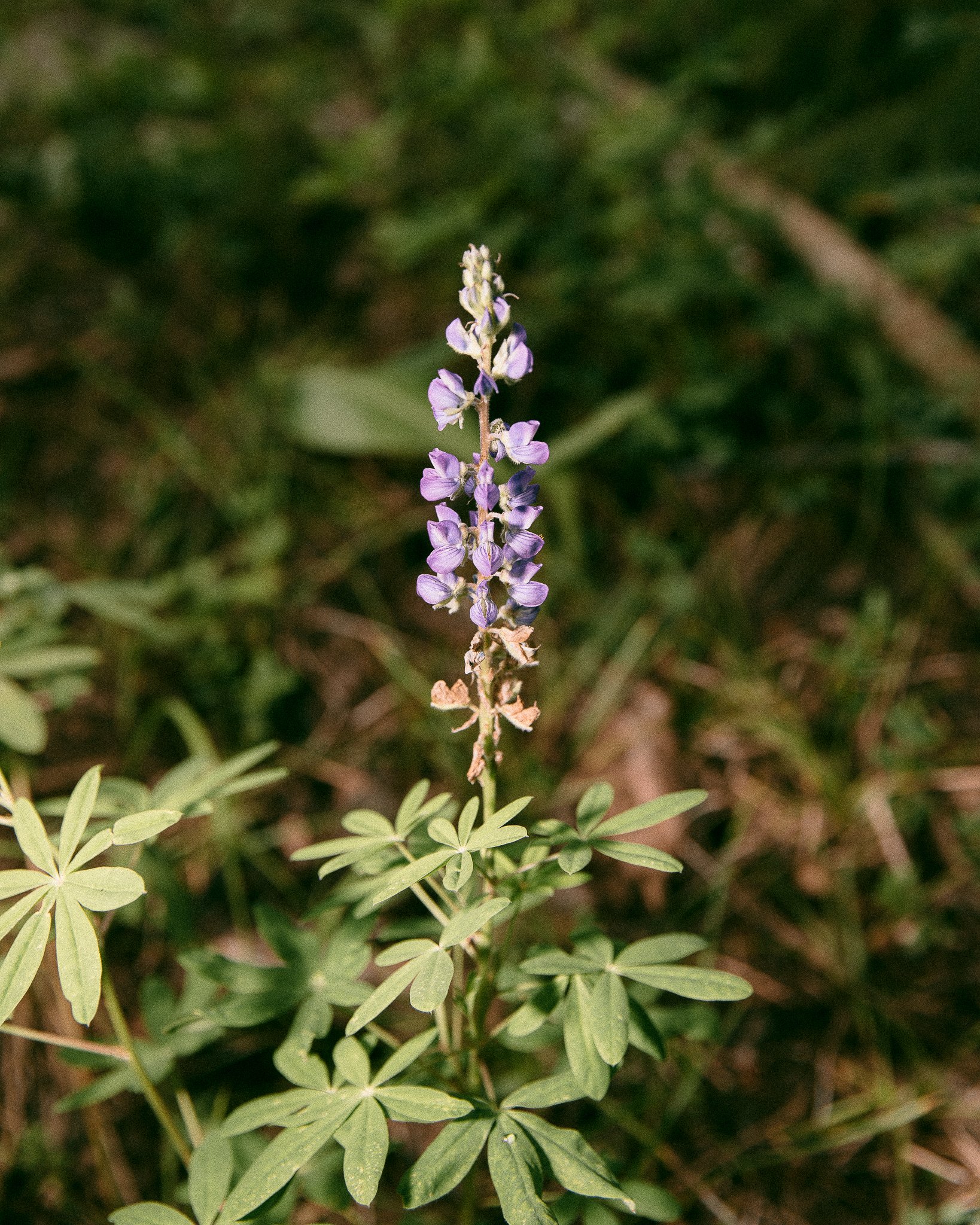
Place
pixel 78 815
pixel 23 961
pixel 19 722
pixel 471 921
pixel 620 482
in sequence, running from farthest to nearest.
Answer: pixel 620 482, pixel 19 722, pixel 78 815, pixel 23 961, pixel 471 921

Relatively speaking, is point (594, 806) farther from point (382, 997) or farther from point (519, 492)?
point (519, 492)

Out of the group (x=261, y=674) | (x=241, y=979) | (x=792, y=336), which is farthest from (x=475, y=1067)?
(x=792, y=336)

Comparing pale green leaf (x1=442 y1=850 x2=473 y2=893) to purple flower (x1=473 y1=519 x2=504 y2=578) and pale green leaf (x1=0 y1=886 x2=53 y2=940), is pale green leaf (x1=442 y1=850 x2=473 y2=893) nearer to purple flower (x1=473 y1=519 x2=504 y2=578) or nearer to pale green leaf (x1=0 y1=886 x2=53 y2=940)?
purple flower (x1=473 y1=519 x2=504 y2=578)

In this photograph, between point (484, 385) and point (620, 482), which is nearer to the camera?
point (484, 385)

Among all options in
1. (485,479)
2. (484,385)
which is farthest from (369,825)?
(484,385)

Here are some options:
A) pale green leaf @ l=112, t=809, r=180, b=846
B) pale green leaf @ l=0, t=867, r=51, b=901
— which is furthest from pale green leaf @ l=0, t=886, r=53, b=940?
pale green leaf @ l=112, t=809, r=180, b=846

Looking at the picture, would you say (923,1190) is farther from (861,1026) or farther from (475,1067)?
(475,1067)
